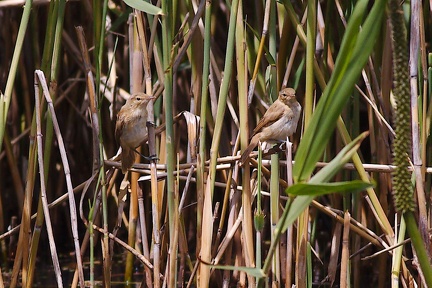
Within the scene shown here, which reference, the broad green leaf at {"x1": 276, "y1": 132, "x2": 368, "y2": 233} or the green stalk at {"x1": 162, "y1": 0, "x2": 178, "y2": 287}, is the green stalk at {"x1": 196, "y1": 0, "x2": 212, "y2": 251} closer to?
the green stalk at {"x1": 162, "y1": 0, "x2": 178, "y2": 287}

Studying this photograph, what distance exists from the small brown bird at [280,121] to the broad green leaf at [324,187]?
71.1 inches

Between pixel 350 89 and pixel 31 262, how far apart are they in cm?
219

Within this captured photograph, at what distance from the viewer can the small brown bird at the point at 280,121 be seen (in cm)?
382

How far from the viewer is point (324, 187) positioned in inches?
73.9

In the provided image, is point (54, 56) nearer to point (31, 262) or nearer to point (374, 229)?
point (31, 262)

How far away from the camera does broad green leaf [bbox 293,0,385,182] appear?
1.79 metres

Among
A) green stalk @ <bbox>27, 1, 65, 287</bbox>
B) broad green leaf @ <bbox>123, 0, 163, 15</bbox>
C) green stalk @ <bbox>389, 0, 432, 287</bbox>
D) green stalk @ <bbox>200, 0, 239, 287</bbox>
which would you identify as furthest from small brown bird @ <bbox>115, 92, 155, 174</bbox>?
green stalk @ <bbox>389, 0, 432, 287</bbox>

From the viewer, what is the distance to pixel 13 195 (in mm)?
5859

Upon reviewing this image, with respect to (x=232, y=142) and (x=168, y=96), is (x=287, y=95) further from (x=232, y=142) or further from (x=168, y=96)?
(x=168, y=96)

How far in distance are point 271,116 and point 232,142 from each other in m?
0.26

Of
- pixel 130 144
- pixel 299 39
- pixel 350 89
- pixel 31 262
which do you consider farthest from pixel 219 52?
pixel 350 89

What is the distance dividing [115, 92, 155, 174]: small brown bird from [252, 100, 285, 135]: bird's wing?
0.61 metres

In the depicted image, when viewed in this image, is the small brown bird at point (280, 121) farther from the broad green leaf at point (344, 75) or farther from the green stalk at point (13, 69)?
the broad green leaf at point (344, 75)

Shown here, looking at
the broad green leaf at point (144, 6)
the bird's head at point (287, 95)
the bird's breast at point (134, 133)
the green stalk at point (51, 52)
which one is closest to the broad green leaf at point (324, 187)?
the broad green leaf at point (144, 6)
